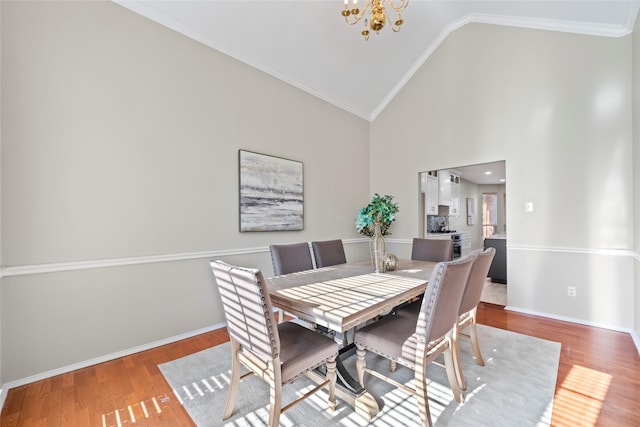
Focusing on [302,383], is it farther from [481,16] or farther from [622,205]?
[481,16]

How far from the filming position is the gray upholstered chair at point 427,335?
4.84 ft

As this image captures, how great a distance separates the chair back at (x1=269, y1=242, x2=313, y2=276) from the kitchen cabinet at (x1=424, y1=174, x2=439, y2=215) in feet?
11.9

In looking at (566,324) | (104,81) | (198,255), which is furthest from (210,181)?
(566,324)

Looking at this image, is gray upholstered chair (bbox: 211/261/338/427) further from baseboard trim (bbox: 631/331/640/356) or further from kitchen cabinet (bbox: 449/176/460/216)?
kitchen cabinet (bbox: 449/176/460/216)

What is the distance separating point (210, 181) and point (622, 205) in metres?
4.30

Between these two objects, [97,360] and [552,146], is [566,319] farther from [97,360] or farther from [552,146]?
[97,360]

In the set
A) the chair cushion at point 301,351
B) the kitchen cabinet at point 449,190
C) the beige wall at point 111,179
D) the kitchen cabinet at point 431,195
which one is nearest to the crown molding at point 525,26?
the kitchen cabinet at point 431,195

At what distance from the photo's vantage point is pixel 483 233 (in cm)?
919

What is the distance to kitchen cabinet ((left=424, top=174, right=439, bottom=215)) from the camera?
5.68 m

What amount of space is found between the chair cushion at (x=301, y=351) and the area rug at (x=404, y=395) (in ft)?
1.33

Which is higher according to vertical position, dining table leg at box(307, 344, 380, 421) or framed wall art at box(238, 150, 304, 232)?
framed wall art at box(238, 150, 304, 232)

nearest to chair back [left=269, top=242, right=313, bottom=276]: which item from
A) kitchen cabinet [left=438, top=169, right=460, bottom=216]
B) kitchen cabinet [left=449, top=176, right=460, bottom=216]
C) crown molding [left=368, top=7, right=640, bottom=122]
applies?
crown molding [left=368, top=7, right=640, bottom=122]

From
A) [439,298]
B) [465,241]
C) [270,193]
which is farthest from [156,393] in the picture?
[465,241]

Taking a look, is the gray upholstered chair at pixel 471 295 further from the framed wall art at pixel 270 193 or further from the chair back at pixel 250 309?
the framed wall art at pixel 270 193
